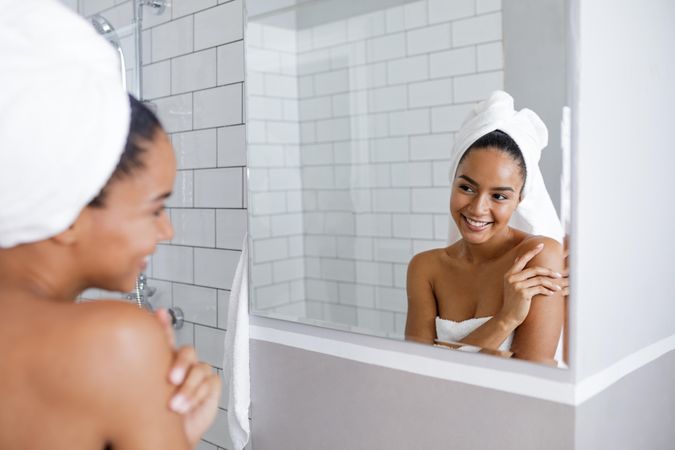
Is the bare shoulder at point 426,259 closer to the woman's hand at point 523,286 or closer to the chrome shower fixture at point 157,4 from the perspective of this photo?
the woman's hand at point 523,286

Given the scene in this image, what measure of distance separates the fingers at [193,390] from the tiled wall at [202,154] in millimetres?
777

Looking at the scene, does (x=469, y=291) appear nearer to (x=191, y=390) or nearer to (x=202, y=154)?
(x=191, y=390)

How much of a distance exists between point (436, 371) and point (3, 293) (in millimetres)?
722

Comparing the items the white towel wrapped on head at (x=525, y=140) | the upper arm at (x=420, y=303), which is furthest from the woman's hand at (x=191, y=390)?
the white towel wrapped on head at (x=525, y=140)

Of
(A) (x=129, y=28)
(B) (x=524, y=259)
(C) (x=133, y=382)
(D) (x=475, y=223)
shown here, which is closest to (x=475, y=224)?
(D) (x=475, y=223)

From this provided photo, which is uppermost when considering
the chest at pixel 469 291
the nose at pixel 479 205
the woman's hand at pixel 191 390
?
the nose at pixel 479 205

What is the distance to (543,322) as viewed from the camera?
1015mm

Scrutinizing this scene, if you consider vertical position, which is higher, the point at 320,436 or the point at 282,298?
the point at 282,298

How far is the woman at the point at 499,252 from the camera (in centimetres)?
100

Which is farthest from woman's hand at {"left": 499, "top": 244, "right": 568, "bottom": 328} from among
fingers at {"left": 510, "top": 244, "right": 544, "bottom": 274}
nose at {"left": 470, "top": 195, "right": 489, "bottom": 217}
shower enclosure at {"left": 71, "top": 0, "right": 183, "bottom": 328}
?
shower enclosure at {"left": 71, "top": 0, "right": 183, "bottom": 328}

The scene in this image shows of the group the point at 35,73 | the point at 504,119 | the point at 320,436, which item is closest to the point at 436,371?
the point at 320,436

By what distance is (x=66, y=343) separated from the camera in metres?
0.63

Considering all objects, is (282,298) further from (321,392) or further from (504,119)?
(504,119)

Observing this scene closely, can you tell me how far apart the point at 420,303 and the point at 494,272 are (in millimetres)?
166
